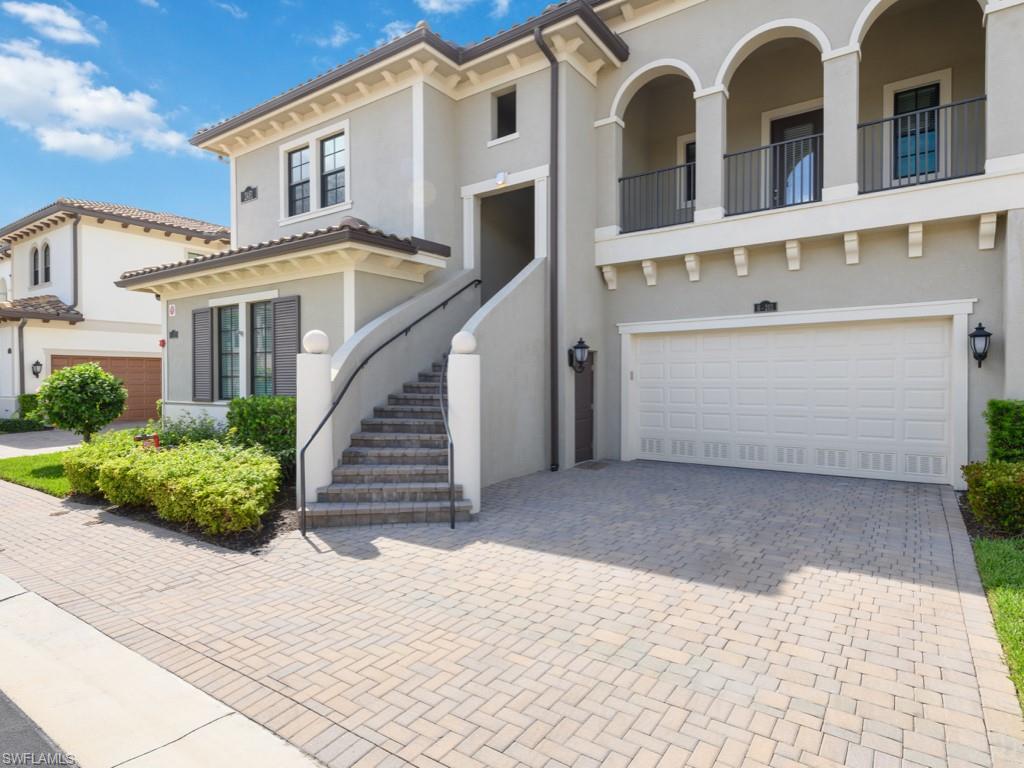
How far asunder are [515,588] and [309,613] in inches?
62.0

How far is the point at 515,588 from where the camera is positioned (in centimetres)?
461

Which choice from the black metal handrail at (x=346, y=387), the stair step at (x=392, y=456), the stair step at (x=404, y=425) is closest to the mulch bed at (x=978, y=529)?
the stair step at (x=392, y=456)

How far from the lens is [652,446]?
1051 cm

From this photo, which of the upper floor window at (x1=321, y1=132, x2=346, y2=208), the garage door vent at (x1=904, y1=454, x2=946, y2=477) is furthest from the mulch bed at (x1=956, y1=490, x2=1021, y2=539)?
the upper floor window at (x1=321, y1=132, x2=346, y2=208)

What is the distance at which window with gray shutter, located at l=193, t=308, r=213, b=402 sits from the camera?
37.9 ft

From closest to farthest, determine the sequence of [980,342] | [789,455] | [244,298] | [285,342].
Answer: [980,342] < [789,455] < [285,342] < [244,298]

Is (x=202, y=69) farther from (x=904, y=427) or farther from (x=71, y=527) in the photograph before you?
(x=904, y=427)

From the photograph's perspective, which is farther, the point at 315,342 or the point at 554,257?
the point at 554,257

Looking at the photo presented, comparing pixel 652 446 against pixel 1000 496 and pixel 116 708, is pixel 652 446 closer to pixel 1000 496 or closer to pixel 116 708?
pixel 1000 496

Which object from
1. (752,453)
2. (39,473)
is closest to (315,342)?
(39,473)

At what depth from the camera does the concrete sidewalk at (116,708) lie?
265 centimetres

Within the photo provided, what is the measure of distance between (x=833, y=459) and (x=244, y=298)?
10711 millimetres

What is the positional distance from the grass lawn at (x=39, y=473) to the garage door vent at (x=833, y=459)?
37.3ft

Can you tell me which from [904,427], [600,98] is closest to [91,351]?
[600,98]
